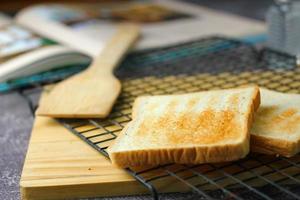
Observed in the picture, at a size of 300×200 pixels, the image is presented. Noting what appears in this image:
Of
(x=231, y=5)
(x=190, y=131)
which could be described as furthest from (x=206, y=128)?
(x=231, y=5)

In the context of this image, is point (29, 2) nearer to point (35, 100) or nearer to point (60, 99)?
point (35, 100)

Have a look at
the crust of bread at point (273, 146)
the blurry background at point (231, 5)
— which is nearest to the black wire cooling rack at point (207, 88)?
the crust of bread at point (273, 146)

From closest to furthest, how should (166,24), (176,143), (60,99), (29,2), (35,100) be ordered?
(176,143) → (60,99) → (35,100) → (166,24) → (29,2)

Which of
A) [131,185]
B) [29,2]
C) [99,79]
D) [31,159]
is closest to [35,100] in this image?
[99,79]

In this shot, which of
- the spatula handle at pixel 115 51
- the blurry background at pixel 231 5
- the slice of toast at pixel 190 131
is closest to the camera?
the slice of toast at pixel 190 131

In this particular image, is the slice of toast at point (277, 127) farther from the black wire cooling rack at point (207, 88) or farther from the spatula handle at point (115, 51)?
the spatula handle at point (115, 51)
